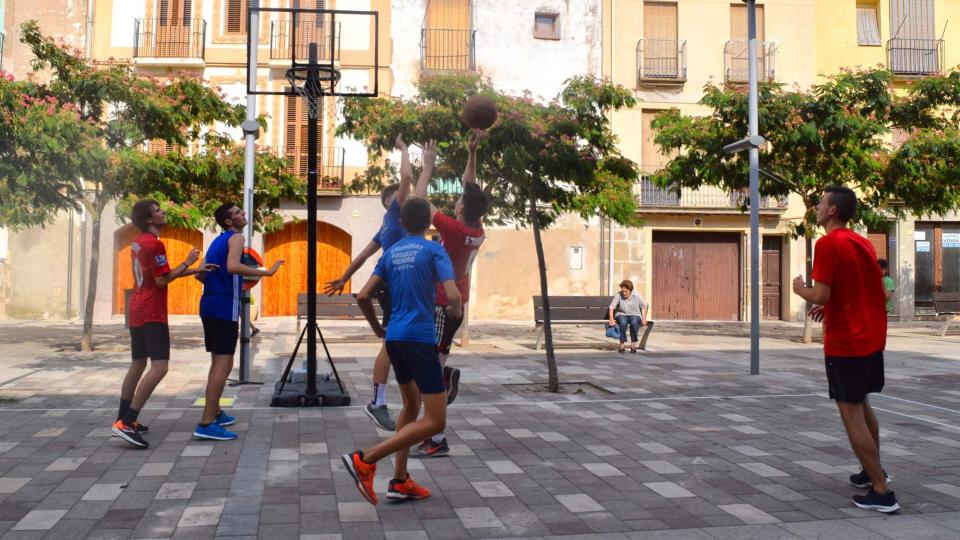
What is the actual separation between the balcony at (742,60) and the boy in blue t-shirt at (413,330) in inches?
916

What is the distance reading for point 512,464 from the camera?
18.7 feet

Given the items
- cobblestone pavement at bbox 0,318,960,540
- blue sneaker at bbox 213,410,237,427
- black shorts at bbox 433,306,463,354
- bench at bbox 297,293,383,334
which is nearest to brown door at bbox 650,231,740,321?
bench at bbox 297,293,383,334

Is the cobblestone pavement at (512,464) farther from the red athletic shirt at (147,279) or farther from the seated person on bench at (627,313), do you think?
the seated person on bench at (627,313)

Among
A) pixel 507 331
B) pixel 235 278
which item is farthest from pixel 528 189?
pixel 507 331

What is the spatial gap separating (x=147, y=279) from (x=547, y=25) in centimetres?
2138

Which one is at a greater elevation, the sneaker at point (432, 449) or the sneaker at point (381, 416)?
the sneaker at point (381, 416)

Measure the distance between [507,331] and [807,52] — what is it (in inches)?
537

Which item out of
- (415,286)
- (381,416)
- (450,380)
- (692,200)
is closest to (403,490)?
(415,286)

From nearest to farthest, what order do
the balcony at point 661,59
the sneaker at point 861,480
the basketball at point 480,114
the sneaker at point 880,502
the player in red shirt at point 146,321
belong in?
the sneaker at point 880,502 → the sneaker at point 861,480 → the player in red shirt at point 146,321 → the basketball at point 480,114 → the balcony at point 661,59

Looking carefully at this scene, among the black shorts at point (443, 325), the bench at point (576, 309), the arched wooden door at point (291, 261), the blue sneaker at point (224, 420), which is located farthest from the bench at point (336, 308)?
the black shorts at point (443, 325)

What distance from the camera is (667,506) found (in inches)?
185

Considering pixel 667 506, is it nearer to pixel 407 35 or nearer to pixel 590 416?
pixel 590 416

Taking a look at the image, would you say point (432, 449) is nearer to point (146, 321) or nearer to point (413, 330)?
point (413, 330)

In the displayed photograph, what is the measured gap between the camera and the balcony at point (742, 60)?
26.0 m
